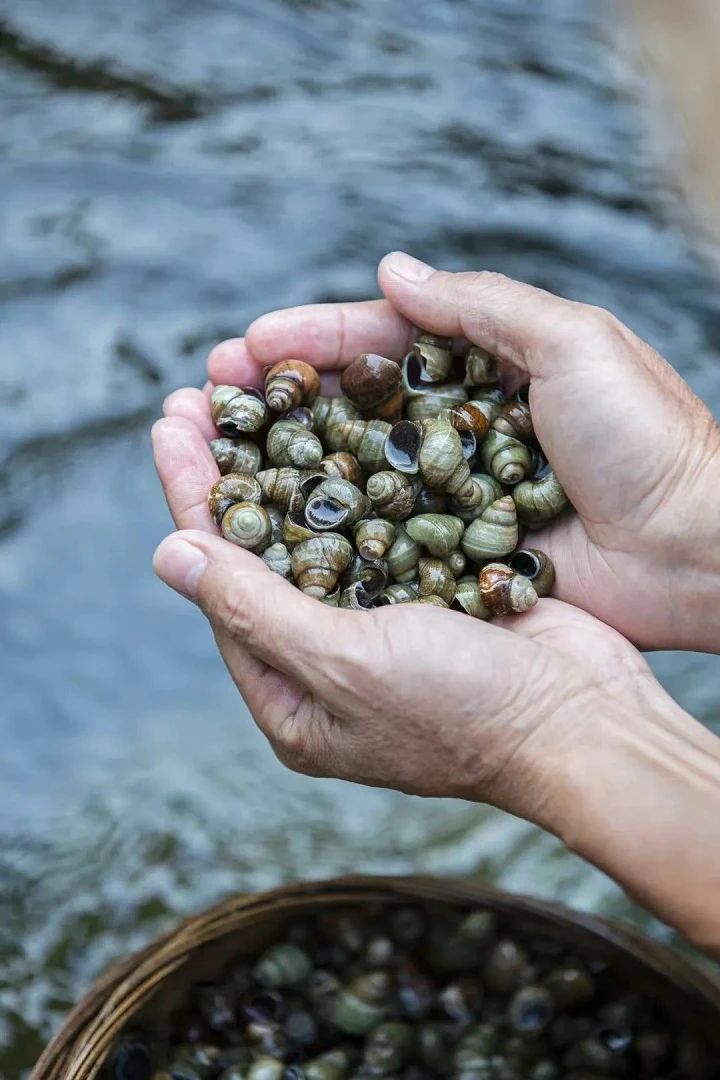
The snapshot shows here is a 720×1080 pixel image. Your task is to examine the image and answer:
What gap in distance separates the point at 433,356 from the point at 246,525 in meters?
0.77

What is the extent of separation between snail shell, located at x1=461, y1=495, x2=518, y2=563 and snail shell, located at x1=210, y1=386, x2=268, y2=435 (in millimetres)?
645

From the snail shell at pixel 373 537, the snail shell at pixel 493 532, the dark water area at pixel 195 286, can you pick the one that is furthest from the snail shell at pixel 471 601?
the dark water area at pixel 195 286

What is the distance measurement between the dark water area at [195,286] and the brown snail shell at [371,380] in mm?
1720

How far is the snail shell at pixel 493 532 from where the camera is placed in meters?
2.81

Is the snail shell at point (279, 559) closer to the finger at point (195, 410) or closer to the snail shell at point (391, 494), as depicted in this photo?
the snail shell at point (391, 494)

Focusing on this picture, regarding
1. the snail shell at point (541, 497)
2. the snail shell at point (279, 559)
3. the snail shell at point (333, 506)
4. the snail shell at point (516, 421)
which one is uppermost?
the snail shell at point (516, 421)

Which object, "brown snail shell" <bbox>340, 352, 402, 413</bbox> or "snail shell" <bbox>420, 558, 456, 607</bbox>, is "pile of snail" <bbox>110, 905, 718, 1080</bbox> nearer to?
"snail shell" <bbox>420, 558, 456, 607</bbox>

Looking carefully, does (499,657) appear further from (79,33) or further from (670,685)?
(79,33)

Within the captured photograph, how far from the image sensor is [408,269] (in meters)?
3.04

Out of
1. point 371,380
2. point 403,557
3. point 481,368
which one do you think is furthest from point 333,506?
point 481,368

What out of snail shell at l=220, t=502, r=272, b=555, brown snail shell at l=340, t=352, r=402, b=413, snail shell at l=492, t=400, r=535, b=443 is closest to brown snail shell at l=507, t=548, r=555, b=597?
snail shell at l=492, t=400, r=535, b=443

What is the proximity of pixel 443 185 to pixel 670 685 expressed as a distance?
115 inches

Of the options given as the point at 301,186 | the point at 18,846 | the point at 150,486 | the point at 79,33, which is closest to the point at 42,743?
the point at 18,846

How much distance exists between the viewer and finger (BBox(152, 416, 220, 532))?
2.82m
